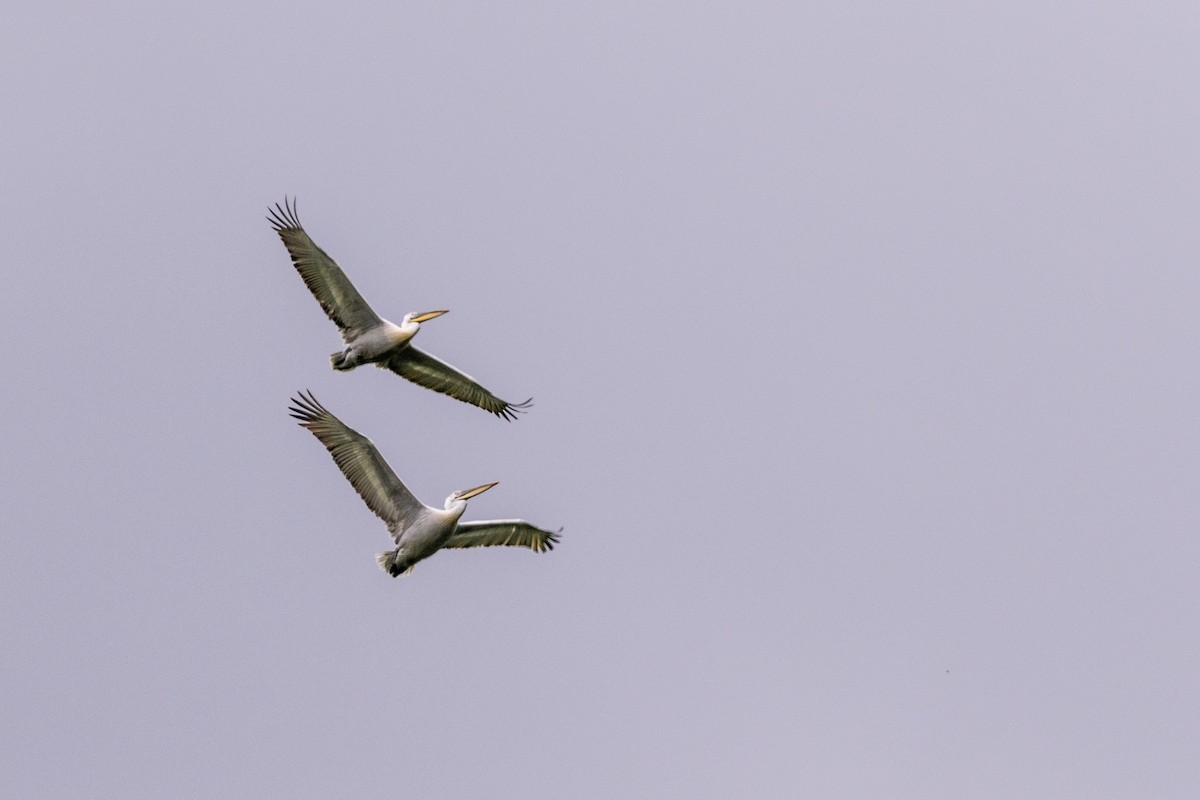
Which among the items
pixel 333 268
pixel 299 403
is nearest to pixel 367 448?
pixel 299 403

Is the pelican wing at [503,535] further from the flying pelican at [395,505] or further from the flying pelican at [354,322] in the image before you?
the flying pelican at [354,322]

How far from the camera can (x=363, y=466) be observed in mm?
22094

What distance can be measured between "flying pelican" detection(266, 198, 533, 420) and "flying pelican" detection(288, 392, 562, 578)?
1.87 m

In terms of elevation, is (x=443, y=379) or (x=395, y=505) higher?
(x=443, y=379)

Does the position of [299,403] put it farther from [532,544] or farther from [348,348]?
[532,544]

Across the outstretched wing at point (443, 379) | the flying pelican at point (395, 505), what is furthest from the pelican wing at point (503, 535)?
the outstretched wing at point (443, 379)

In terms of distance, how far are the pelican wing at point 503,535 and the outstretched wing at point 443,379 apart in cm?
270

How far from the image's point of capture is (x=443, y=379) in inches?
982

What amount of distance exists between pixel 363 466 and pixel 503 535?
7.18ft

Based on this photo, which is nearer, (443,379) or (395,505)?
(395,505)

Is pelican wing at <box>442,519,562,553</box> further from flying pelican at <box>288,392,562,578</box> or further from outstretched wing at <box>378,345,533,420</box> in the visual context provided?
outstretched wing at <box>378,345,533,420</box>

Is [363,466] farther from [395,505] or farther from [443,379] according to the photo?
[443,379]

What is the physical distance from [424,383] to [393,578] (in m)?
3.41

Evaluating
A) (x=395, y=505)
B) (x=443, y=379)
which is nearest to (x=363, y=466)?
(x=395, y=505)
